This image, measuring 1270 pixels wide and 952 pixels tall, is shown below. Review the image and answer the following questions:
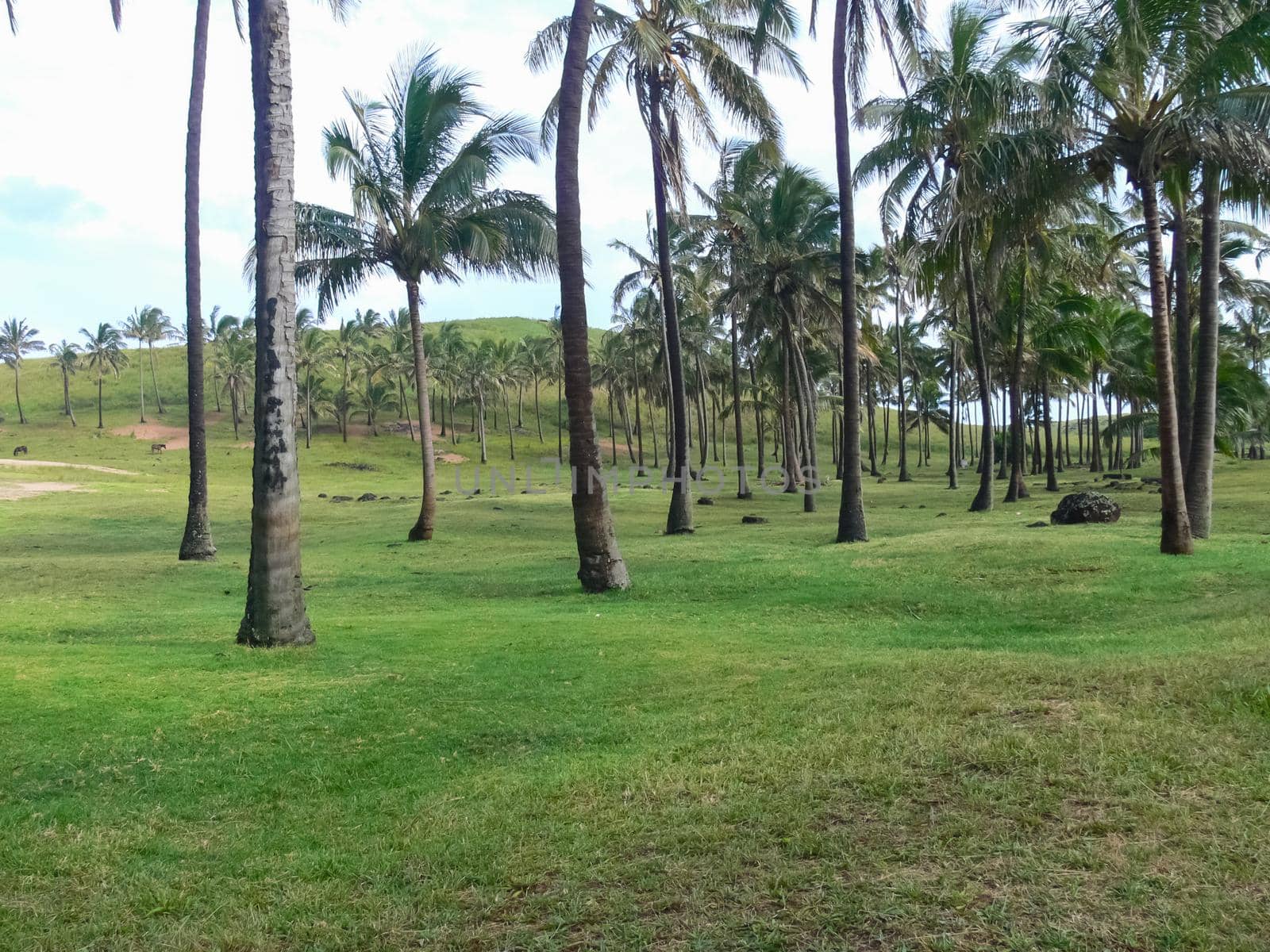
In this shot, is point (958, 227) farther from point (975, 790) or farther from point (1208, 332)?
point (975, 790)

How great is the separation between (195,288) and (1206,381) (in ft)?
62.8

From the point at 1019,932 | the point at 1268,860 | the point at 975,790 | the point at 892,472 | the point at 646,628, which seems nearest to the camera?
the point at 1019,932

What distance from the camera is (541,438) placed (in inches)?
3516

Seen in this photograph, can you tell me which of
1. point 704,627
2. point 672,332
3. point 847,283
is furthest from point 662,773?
point 672,332

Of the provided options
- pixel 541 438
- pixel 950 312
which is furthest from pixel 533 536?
pixel 541 438

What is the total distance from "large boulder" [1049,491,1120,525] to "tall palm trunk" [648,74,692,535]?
8.72m

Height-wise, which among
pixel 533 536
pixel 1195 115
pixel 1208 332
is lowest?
pixel 533 536

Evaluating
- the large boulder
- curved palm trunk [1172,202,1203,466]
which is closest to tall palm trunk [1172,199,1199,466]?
curved palm trunk [1172,202,1203,466]

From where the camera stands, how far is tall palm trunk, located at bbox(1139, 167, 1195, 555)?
13.8m

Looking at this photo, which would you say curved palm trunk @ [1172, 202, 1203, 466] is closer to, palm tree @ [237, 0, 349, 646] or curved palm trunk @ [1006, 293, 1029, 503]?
curved palm trunk @ [1006, 293, 1029, 503]

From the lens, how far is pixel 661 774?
5.32 meters

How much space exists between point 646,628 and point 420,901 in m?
6.96

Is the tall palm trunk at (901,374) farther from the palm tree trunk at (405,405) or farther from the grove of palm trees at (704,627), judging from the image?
the palm tree trunk at (405,405)

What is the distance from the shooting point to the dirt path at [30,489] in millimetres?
32781
